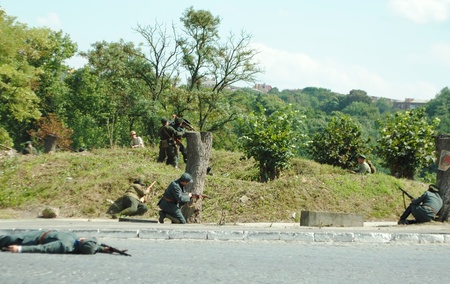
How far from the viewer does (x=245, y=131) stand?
92.8ft

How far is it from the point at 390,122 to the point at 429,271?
2350 centimetres

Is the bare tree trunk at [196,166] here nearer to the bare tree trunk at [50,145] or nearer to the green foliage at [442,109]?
the bare tree trunk at [50,145]

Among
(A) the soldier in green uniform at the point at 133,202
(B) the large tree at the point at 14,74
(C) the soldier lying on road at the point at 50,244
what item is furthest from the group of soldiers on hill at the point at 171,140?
(B) the large tree at the point at 14,74

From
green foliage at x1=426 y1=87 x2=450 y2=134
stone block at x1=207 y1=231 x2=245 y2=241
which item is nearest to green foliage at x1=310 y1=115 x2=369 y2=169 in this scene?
stone block at x1=207 y1=231 x2=245 y2=241

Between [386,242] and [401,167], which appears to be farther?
[401,167]

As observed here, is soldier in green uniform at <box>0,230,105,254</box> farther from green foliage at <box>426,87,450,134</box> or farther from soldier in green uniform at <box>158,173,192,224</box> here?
green foliage at <box>426,87,450,134</box>

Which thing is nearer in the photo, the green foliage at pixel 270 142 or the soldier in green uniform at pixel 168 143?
the soldier in green uniform at pixel 168 143

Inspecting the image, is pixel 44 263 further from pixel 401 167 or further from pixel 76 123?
pixel 76 123

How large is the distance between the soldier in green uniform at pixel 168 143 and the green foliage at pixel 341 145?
8.08 metres

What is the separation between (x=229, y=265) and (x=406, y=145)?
76.5 ft

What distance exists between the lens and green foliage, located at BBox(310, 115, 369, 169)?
106 ft

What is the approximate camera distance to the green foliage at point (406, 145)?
32031 millimetres

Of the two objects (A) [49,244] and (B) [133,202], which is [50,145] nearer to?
(B) [133,202]

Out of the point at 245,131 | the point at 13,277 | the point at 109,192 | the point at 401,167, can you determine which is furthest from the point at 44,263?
the point at 401,167
